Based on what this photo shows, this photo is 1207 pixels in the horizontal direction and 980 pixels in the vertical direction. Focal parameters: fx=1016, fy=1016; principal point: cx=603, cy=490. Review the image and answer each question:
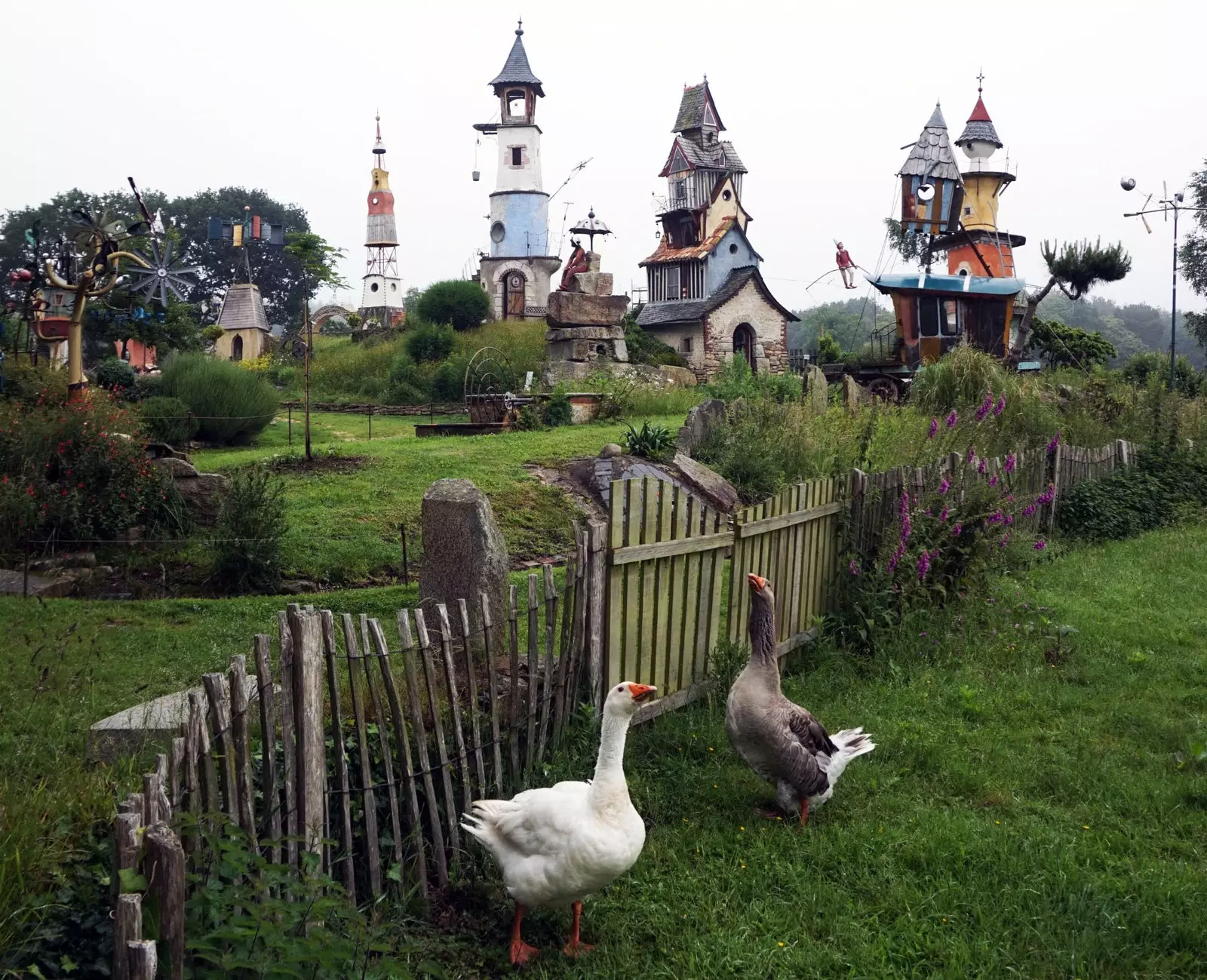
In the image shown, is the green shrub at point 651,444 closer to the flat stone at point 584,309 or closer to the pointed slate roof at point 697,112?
the flat stone at point 584,309

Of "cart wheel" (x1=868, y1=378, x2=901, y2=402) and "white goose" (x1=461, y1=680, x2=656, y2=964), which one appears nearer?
"white goose" (x1=461, y1=680, x2=656, y2=964)

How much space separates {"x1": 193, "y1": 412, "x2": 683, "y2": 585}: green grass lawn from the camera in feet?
32.9

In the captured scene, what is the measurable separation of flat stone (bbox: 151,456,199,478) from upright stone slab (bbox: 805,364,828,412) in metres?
8.84

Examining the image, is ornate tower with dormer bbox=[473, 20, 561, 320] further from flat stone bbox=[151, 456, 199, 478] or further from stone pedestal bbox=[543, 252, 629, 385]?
flat stone bbox=[151, 456, 199, 478]

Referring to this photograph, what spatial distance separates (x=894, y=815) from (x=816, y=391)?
1348 centimetres

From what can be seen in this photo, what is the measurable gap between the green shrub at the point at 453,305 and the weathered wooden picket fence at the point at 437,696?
2777cm

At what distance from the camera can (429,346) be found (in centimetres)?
3039

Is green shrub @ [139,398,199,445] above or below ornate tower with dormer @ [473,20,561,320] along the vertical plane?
below

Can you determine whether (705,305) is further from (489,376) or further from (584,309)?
(489,376)

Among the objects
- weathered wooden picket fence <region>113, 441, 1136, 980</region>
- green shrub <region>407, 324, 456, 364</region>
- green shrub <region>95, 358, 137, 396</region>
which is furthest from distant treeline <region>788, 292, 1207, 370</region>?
weathered wooden picket fence <region>113, 441, 1136, 980</region>

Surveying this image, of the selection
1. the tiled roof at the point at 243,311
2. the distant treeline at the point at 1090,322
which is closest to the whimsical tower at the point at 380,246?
the tiled roof at the point at 243,311

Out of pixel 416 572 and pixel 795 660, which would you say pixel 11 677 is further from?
pixel 795 660

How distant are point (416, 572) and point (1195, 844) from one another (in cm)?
694

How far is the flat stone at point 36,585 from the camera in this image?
28.6ft
